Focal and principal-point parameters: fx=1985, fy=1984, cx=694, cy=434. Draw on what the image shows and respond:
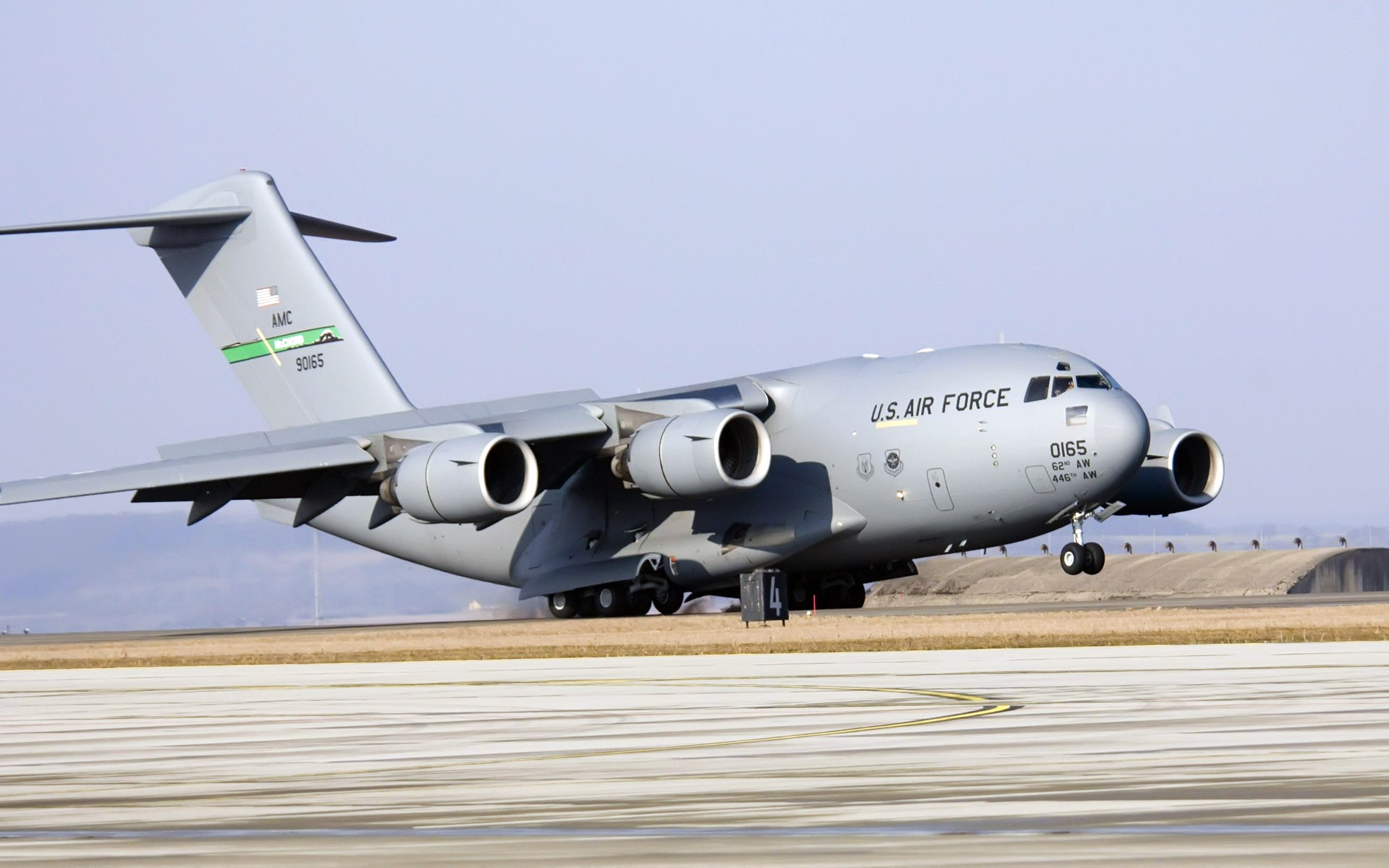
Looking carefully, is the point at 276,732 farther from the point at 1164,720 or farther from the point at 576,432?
the point at 576,432

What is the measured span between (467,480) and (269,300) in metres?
9.20

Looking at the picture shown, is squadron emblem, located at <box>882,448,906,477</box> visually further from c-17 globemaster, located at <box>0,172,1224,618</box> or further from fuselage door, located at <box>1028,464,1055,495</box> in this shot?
fuselage door, located at <box>1028,464,1055,495</box>

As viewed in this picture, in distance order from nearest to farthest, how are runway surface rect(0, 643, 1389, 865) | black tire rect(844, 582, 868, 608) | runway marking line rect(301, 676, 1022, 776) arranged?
runway surface rect(0, 643, 1389, 865), runway marking line rect(301, 676, 1022, 776), black tire rect(844, 582, 868, 608)

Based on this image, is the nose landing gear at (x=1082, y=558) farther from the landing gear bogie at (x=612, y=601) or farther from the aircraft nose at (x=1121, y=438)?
the landing gear bogie at (x=612, y=601)

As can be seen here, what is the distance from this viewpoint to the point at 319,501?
30062 millimetres

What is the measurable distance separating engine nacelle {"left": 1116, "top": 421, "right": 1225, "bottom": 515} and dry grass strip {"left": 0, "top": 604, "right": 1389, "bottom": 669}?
16.5 ft

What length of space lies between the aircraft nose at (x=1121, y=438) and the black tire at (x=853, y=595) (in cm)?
642

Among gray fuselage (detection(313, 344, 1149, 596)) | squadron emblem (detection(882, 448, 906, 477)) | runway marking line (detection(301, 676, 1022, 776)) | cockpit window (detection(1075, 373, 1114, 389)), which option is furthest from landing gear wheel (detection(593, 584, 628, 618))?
runway marking line (detection(301, 676, 1022, 776))

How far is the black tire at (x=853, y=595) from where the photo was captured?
32.7m

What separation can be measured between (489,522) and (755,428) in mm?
4089

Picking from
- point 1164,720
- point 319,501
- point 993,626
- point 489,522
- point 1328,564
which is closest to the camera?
point 1164,720

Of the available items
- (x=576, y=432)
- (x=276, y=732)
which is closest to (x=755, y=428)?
(x=576, y=432)

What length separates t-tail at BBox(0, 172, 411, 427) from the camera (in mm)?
34469

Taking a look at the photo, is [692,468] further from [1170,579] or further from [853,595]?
[1170,579]
